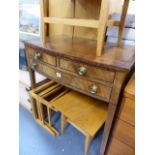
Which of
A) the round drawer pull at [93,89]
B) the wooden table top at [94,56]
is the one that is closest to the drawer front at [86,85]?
the round drawer pull at [93,89]

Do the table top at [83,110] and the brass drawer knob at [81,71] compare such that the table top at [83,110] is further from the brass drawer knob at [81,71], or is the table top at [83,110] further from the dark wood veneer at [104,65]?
the brass drawer knob at [81,71]

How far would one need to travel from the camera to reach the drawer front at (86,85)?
743 mm

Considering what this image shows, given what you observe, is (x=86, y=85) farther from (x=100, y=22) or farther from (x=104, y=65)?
(x=100, y=22)

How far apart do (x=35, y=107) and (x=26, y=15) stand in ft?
2.90

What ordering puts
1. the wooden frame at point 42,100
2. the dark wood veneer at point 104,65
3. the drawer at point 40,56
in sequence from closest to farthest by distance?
the dark wood veneer at point 104,65
the drawer at point 40,56
the wooden frame at point 42,100

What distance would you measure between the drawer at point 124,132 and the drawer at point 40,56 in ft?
1.74

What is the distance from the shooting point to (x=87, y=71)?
2.48ft

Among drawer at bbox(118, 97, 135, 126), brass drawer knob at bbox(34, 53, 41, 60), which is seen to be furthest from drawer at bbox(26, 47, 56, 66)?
drawer at bbox(118, 97, 135, 126)

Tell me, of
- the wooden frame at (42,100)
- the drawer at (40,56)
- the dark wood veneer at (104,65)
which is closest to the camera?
the dark wood veneer at (104,65)

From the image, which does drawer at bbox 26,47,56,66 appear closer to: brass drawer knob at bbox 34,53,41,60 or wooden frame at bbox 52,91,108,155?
brass drawer knob at bbox 34,53,41,60

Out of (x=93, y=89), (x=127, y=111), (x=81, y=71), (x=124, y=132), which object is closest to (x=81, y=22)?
(x=81, y=71)

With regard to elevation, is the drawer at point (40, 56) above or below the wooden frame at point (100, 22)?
below

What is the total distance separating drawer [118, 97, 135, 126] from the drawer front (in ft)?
0.29
